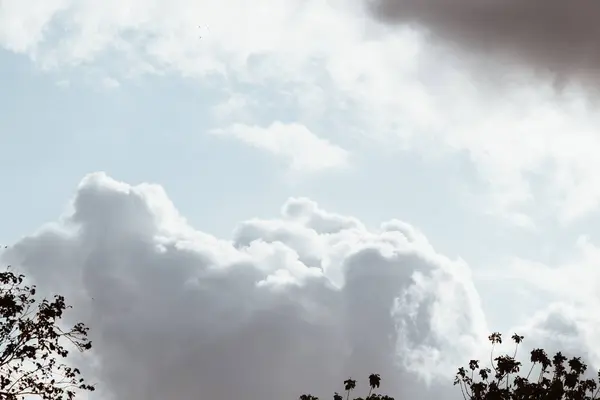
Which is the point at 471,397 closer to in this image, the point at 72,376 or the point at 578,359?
the point at 578,359

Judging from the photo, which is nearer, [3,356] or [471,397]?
[3,356]

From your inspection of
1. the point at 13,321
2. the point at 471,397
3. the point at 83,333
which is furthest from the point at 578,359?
the point at 13,321

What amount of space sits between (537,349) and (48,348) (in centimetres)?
2466

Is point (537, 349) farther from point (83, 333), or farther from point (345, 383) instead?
point (83, 333)

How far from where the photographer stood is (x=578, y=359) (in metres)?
40.4

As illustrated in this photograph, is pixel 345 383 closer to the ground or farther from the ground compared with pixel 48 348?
farther from the ground

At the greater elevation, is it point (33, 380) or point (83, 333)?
point (83, 333)

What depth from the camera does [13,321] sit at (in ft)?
110

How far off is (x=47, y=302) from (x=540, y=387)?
25.9 m

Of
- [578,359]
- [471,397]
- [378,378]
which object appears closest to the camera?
[578,359]

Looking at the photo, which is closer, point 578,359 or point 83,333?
point 83,333

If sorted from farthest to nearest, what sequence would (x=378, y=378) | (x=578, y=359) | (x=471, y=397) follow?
(x=378, y=378)
(x=471, y=397)
(x=578, y=359)

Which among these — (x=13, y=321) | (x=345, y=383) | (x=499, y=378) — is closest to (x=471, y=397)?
(x=499, y=378)

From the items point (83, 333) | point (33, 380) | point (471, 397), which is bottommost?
point (33, 380)
